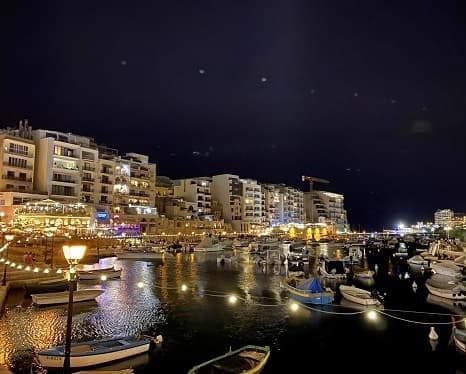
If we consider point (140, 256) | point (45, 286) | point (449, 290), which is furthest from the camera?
point (140, 256)

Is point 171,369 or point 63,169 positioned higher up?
point 63,169

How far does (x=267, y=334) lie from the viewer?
2208 centimetres

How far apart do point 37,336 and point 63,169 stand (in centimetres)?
5681

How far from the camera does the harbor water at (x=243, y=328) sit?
18.2 meters

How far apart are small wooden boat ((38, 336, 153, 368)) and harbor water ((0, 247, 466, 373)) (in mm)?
433

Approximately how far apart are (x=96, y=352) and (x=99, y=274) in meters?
25.3

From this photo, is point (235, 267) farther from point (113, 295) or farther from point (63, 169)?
point (63, 169)

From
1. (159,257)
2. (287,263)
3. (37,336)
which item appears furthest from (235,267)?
(37,336)

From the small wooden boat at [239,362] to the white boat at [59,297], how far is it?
16.7 metres

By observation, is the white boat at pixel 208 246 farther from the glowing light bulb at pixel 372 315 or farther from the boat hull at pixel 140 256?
the glowing light bulb at pixel 372 315

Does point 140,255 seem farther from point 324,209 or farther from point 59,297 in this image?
point 324,209

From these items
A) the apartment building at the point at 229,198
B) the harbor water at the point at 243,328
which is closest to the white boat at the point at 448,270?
the harbor water at the point at 243,328

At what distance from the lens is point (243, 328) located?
23172 millimetres

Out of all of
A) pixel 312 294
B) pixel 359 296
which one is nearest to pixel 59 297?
pixel 312 294
